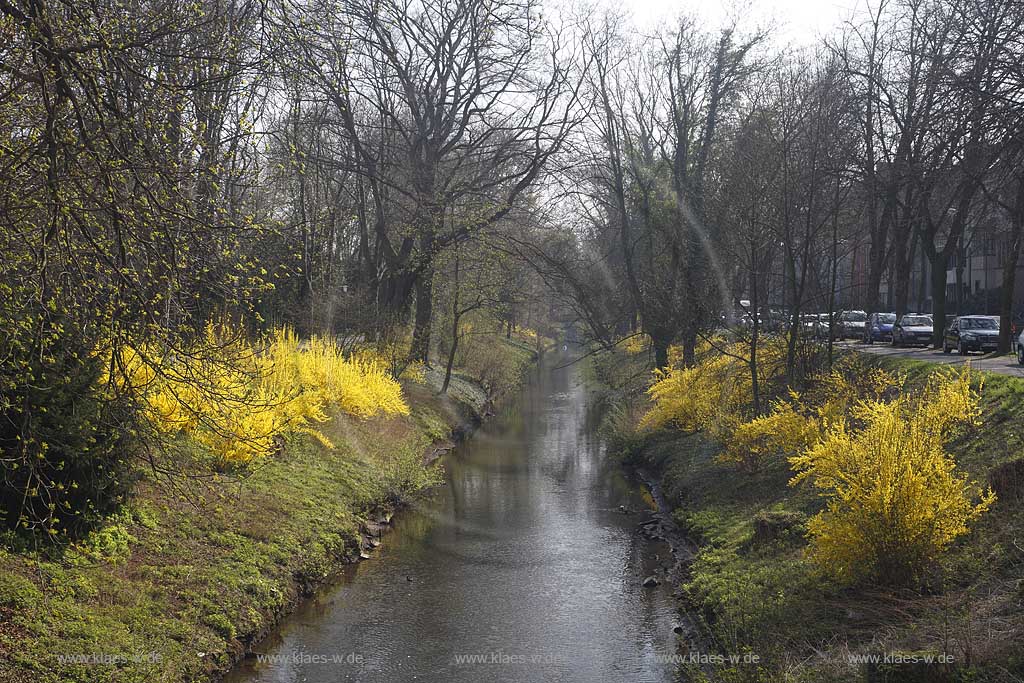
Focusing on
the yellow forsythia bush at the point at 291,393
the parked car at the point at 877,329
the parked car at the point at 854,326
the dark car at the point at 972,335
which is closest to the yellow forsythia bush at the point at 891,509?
the yellow forsythia bush at the point at 291,393

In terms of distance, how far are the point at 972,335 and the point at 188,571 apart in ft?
84.3

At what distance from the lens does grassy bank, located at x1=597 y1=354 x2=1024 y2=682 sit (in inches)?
317

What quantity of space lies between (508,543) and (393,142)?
19.1 m

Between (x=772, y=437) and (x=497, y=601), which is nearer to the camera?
(x=497, y=601)

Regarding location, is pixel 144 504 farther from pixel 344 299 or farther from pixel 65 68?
pixel 344 299

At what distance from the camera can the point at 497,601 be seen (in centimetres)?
1336

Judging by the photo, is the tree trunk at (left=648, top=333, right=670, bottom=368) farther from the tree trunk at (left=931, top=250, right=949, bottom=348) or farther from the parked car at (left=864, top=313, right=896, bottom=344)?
the parked car at (left=864, top=313, right=896, bottom=344)

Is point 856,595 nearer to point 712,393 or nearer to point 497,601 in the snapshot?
point 497,601

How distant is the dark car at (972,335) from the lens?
28703mm

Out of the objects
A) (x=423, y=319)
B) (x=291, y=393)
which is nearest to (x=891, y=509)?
(x=291, y=393)

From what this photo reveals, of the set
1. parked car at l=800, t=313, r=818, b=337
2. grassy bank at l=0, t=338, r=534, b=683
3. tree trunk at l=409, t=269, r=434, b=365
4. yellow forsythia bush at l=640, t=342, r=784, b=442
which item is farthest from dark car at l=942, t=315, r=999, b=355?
grassy bank at l=0, t=338, r=534, b=683

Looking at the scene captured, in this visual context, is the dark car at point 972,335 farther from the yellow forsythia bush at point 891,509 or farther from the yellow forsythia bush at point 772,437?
the yellow forsythia bush at point 891,509

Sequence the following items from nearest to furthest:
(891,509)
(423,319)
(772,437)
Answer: (891,509) → (772,437) → (423,319)

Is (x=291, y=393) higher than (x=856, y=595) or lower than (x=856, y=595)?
higher
